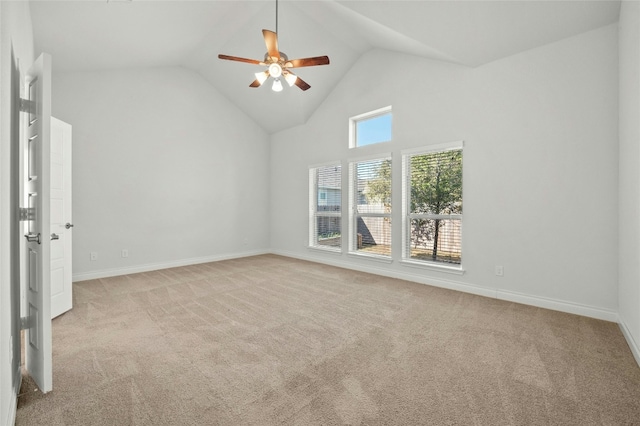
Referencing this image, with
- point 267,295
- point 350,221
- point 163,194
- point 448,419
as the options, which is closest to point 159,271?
point 163,194

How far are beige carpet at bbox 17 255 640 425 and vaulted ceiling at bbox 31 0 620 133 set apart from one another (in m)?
3.06

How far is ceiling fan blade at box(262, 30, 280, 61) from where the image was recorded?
9.62 feet

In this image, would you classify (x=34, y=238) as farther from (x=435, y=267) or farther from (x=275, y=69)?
(x=435, y=267)

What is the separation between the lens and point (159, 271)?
5234mm

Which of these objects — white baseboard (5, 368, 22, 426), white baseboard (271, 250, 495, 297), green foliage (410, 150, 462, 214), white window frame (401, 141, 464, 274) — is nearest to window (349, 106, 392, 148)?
white window frame (401, 141, 464, 274)

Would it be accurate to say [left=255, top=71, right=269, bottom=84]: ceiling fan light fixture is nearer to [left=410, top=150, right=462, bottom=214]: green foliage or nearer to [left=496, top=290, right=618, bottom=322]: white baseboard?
[left=410, top=150, right=462, bottom=214]: green foliage

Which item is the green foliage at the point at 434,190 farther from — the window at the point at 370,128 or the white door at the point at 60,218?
the white door at the point at 60,218

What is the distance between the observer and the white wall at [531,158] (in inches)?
119

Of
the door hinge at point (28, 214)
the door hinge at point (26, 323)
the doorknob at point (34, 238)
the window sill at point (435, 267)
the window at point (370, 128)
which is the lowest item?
the window sill at point (435, 267)

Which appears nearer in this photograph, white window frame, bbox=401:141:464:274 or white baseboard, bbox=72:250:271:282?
white window frame, bbox=401:141:464:274

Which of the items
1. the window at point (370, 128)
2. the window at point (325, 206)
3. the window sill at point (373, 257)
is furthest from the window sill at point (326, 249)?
the window at point (370, 128)

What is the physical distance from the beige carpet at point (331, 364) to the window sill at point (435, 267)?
40cm

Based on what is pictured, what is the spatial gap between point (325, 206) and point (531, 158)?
3.64 meters

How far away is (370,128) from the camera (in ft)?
17.3
